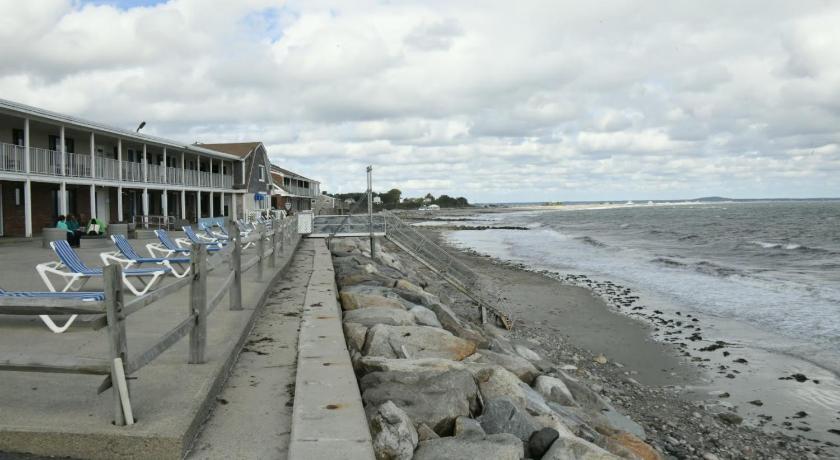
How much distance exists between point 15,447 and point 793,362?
464 inches

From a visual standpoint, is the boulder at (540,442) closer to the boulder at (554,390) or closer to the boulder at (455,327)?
the boulder at (554,390)

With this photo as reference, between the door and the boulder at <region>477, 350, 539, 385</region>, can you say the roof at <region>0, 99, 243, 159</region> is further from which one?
the boulder at <region>477, 350, 539, 385</region>

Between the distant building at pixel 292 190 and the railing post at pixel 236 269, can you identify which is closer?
the railing post at pixel 236 269

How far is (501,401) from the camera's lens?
5.09m

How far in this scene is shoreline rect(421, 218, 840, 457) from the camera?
26.7 feet

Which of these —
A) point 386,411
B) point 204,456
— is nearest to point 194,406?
point 204,456

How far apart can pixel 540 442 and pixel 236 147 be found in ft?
139

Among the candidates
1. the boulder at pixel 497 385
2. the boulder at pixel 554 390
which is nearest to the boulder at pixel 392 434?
the boulder at pixel 497 385

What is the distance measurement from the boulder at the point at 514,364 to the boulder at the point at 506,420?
2568 millimetres

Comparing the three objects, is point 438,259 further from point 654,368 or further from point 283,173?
point 283,173

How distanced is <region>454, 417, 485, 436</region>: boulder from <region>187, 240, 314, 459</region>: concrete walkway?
1.22 m

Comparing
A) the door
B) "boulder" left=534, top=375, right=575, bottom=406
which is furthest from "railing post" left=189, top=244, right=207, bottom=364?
the door

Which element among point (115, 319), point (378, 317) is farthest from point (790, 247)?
point (115, 319)

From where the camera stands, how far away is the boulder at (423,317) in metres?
8.62
